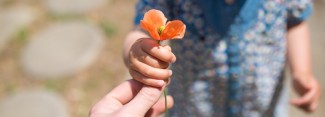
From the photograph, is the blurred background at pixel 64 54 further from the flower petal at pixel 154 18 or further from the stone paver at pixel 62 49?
the flower petal at pixel 154 18

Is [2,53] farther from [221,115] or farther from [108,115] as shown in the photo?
[108,115]

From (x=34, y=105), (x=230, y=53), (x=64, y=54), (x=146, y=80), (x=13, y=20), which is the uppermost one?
(x=146, y=80)

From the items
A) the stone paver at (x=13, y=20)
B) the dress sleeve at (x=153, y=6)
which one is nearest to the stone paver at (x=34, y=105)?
the stone paver at (x=13, y=20)

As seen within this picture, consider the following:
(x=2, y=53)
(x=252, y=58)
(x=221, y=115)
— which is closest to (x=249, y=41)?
(x=252, y=58)

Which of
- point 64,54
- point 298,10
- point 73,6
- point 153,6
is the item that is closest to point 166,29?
point 153,6

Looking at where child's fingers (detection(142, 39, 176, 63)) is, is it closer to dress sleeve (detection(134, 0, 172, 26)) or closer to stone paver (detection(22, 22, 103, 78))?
dress sleeve (detection(134, 0, 172, 26))

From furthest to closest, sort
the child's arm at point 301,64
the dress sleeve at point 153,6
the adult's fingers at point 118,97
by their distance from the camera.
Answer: the child's arm at point 301,64
the dress sleeve at point 153,6
the adult's fingers at point 118,97

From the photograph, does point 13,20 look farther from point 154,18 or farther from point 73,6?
point 154,18
